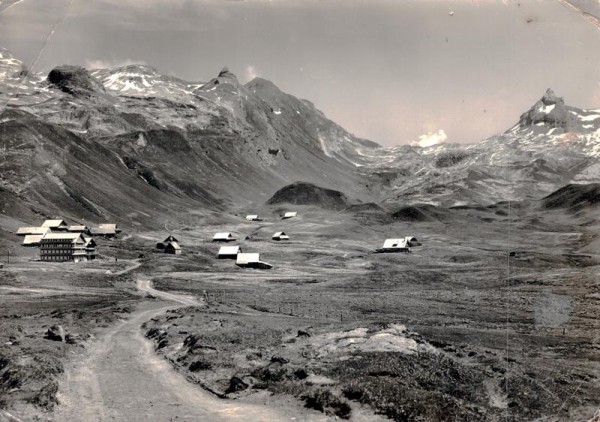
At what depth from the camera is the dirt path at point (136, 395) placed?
1076 inches

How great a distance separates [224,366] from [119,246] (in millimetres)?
131272

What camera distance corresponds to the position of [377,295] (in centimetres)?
8569

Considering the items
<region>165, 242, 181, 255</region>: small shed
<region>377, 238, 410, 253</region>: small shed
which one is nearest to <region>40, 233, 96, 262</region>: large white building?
<region>165, 242, 181, 255</region>: small shed

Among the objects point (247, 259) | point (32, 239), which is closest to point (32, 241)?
point (32, 239)

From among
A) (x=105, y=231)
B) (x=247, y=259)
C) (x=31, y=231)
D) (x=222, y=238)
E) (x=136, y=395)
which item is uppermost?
(x=105, y=231)

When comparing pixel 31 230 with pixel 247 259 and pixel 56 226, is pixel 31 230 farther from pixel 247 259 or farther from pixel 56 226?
pixel 247 259

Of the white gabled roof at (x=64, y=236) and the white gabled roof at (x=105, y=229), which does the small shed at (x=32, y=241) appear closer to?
the white gabled roof at (x=64, y=236)

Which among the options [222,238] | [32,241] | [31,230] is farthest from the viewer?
[222,238]

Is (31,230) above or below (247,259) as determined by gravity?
above

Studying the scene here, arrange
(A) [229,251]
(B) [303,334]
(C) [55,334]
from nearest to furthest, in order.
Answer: (C) [55,334] → (B) [303,334] → (A) [229,251]

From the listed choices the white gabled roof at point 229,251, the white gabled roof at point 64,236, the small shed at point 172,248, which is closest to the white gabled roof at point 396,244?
the white gabled roof at point 229,251

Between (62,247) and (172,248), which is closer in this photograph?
(62,247)

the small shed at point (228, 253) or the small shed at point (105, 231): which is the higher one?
the small shed at point (105, 231)

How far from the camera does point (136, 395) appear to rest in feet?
100
